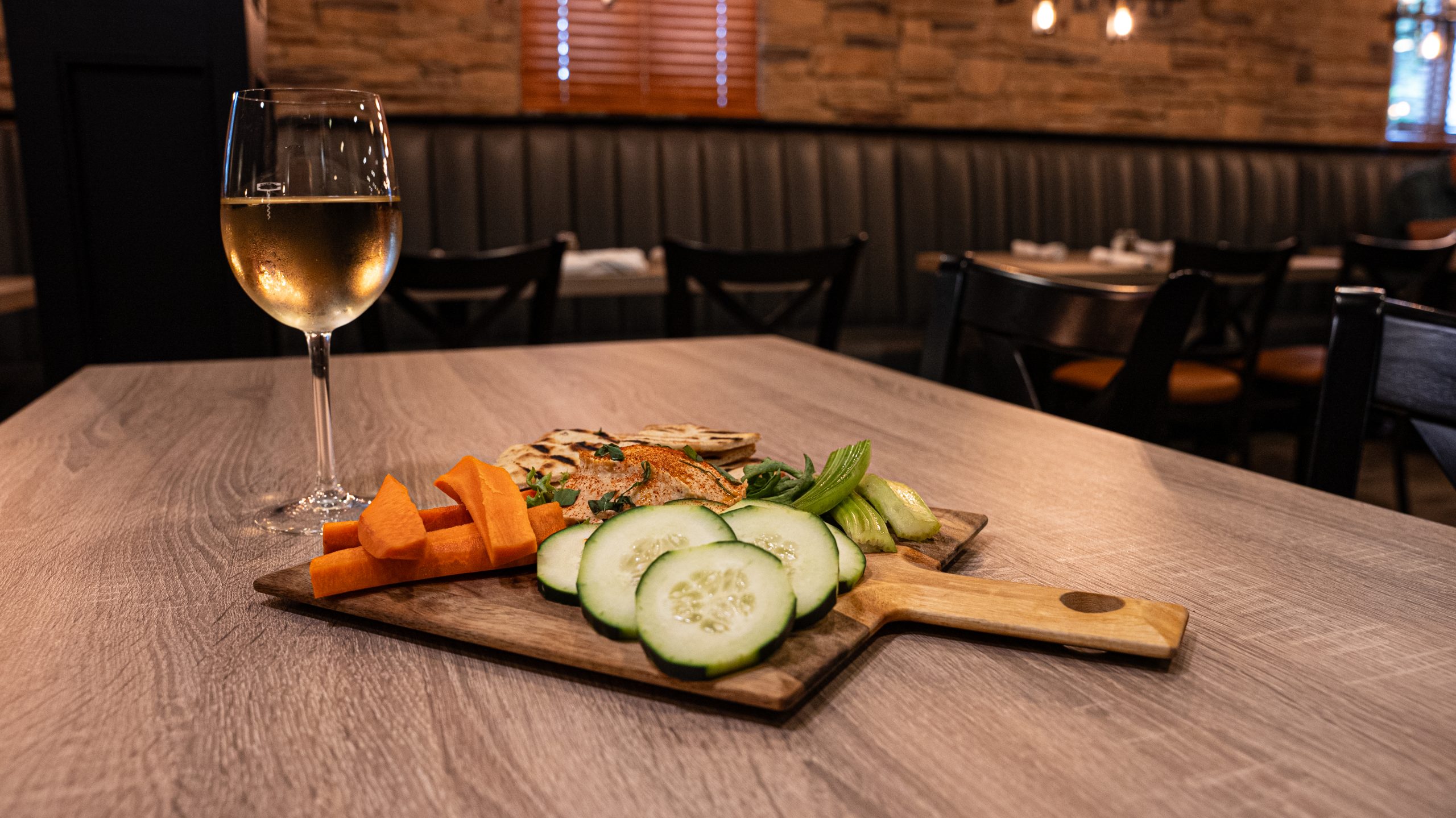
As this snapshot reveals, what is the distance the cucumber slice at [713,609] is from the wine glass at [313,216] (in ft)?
0.88

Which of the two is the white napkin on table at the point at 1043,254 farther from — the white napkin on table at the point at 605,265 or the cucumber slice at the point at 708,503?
the cucumber slice at the point at 708,503

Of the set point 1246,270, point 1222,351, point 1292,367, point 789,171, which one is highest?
point 789,171

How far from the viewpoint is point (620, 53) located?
4.75m

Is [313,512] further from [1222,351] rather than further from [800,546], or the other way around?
[1222,351]

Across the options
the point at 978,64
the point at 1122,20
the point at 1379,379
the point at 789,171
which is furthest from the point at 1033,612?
the point at 978,64

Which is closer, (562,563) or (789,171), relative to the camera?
(562,563)

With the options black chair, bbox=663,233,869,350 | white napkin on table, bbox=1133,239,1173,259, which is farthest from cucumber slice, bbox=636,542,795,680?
white napkin on table, bbox=1133,239,1173,259

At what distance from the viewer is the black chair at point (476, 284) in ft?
6.31

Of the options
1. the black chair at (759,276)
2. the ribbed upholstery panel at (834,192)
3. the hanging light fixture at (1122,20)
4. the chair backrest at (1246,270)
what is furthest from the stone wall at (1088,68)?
the black chair at (759,276)

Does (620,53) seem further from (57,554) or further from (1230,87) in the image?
(57,554)

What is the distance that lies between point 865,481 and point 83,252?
2190mm

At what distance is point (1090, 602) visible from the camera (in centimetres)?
41

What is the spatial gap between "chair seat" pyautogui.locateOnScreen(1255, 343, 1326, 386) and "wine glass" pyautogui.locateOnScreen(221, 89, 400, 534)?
3.56m

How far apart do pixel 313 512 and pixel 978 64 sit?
5.29 meters
